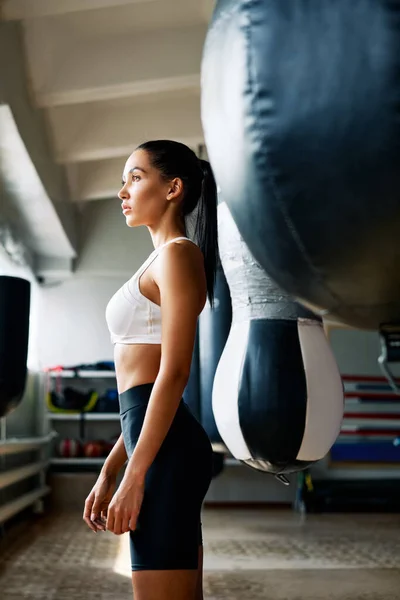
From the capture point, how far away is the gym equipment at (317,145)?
3.01 ft

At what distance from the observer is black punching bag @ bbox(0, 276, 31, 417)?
235 centimetres

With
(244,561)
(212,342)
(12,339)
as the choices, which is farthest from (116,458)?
(244,561)

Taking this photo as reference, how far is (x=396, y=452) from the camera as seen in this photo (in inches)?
303

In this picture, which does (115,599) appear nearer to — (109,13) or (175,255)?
(175,255)

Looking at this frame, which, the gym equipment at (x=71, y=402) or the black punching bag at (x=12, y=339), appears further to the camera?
the gym equipment at (x=71, y=402)

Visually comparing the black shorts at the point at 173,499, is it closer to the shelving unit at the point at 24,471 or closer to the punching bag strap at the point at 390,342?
the punching bag strap at the point at 390,342

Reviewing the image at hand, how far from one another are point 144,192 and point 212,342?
2562 mm

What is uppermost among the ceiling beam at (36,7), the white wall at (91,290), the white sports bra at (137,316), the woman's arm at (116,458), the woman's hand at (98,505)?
the ceiling beam at (36,7)

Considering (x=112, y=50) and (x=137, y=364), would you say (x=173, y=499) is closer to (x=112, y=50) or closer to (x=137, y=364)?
(x=137, y=364)

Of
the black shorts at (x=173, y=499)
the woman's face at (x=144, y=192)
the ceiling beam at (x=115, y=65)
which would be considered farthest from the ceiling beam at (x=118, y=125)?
the black shorts at (x=173, y=499)

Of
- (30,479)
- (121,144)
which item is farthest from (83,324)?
(121,144)

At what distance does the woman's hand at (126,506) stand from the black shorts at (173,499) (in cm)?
2

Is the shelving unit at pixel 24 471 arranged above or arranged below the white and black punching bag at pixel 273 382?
below

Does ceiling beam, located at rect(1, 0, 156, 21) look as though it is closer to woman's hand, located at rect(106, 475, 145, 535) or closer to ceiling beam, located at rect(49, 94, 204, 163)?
ceiling beam, located at rect(49, 94, 204, 163)
